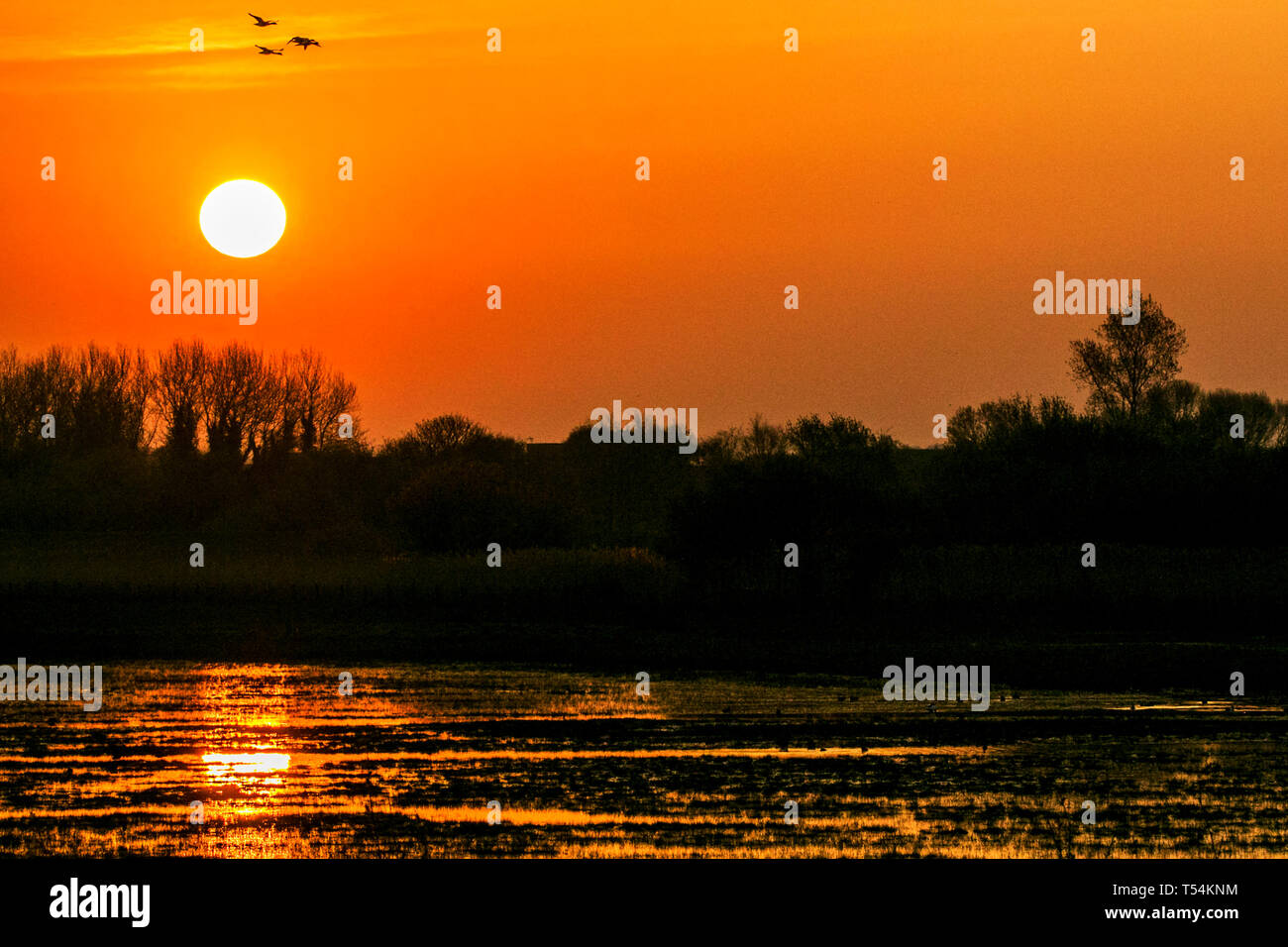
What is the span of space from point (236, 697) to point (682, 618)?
28636 millimetres

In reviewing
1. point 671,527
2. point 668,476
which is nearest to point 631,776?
point 671,527

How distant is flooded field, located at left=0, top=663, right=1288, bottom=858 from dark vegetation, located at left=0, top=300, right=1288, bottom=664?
1737 cm

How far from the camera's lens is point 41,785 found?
19.5 metres

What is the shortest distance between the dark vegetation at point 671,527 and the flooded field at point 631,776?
17.4 metres

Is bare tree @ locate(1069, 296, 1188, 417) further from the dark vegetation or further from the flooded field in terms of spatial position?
the flooded field

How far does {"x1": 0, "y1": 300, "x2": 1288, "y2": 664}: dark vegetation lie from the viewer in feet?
194

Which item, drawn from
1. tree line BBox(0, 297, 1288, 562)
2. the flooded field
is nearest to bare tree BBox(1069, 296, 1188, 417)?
tree line BBox(0, 297, 1288, 562)

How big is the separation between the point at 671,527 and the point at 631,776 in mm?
43270

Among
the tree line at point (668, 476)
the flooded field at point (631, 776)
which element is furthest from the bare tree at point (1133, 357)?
the flooded field at point (631, 776)

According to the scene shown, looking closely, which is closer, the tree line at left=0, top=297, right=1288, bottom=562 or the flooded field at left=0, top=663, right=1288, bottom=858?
the flooded field at left=0, top=663, right=1288, bottom=858

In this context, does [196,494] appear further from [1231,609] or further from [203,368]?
[1231,609]

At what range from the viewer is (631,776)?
68.8 ft

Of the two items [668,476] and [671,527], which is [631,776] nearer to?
[671,527]

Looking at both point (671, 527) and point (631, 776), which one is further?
point (671, 527)
